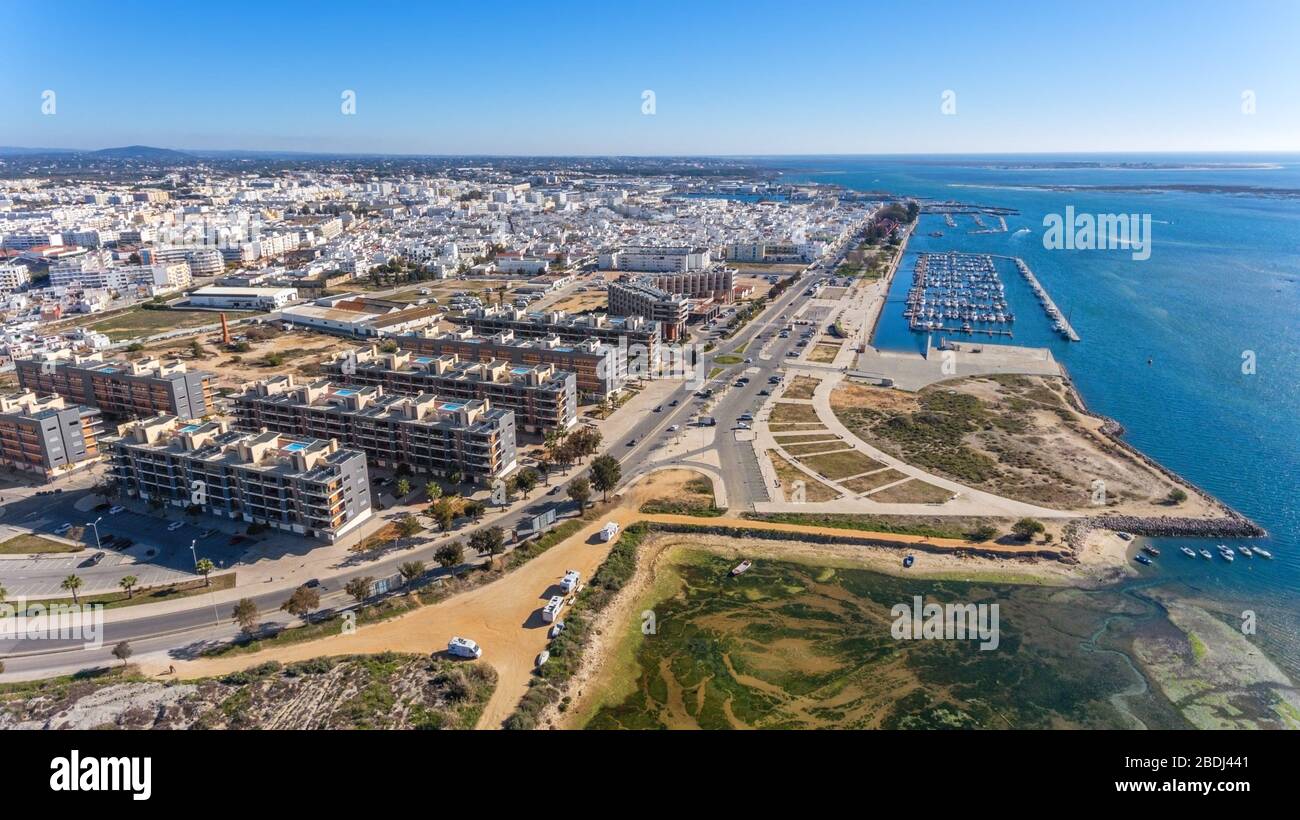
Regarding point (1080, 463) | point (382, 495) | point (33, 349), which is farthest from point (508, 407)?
point (33, 349)

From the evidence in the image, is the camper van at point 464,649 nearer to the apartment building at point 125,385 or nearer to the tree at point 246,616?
the tree at point 246,616

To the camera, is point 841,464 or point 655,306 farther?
point 655,306

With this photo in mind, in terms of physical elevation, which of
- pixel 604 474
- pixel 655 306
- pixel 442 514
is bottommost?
pixel 442 514

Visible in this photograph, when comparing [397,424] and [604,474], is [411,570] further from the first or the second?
[397,424]

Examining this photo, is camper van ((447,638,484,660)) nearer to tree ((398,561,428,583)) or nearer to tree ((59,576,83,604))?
tree ((398,561,428,583))

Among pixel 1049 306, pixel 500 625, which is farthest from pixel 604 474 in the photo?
pixel 1049 306

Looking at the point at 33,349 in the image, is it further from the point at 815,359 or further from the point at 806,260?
the point at 806,260
